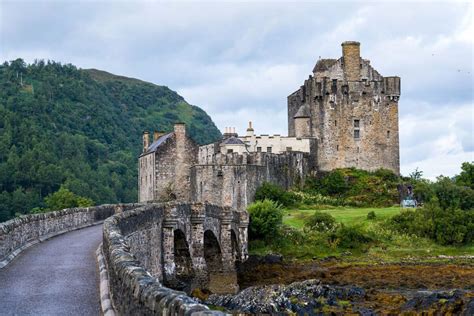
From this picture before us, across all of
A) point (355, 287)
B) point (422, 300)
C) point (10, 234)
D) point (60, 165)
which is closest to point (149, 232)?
point (10, 234)

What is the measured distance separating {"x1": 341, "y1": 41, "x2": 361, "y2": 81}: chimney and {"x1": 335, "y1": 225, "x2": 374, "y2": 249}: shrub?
66.7 ft

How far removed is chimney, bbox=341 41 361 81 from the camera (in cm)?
6900

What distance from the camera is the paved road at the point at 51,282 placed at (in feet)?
49.8

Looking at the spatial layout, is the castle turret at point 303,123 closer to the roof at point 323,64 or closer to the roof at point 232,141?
the roof at point 323,64

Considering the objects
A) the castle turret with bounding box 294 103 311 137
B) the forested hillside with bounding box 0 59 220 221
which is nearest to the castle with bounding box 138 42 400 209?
the castle turret with bounding box 294 103 311 137

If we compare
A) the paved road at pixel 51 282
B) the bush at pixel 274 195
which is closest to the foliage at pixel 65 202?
the bush at pixel 274 195

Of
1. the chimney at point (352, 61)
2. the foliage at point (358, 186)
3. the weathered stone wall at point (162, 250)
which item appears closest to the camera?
the weathered stone wall at point (162, 250)

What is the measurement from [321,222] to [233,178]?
880 cm

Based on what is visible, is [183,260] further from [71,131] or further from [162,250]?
[71,131]

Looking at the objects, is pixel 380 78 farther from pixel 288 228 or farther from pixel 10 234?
pixel 10 234

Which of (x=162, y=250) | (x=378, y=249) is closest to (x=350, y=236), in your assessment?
(x=378, y=249)

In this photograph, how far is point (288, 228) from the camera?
52281mm

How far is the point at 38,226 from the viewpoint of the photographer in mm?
28609

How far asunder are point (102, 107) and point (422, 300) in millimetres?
116231
